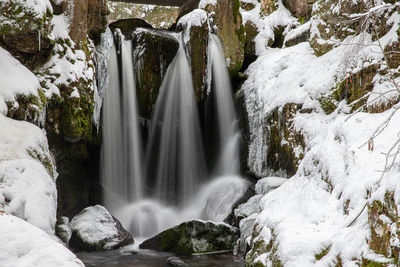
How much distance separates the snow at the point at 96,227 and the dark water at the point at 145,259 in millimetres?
300

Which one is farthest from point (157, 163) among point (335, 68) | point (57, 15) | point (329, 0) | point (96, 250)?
point (329, 0)

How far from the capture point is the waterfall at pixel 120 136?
1028 cm

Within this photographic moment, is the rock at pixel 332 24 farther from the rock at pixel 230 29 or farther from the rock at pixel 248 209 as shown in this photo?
the rock at pixel 248 209

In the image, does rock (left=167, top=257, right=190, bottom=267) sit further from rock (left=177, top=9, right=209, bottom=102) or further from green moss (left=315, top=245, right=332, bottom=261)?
rock (left=177, top=9, right=209, bottom=102)

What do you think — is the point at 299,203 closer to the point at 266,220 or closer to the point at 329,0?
the point at 266,220

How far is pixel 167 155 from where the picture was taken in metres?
11.7

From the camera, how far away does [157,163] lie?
11609 millimetres

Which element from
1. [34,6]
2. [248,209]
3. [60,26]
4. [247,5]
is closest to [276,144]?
[248,209]

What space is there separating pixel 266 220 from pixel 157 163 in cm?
681

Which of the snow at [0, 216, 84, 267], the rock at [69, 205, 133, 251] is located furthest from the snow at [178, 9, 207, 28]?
the snow at [0, 216, 84, 267]

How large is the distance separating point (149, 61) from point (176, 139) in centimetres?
269

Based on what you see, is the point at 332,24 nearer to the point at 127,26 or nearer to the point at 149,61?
the point at 149,61

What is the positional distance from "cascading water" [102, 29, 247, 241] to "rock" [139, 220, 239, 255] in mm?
1358

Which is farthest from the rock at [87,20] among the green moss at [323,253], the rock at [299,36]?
the green moss at [323,253]
